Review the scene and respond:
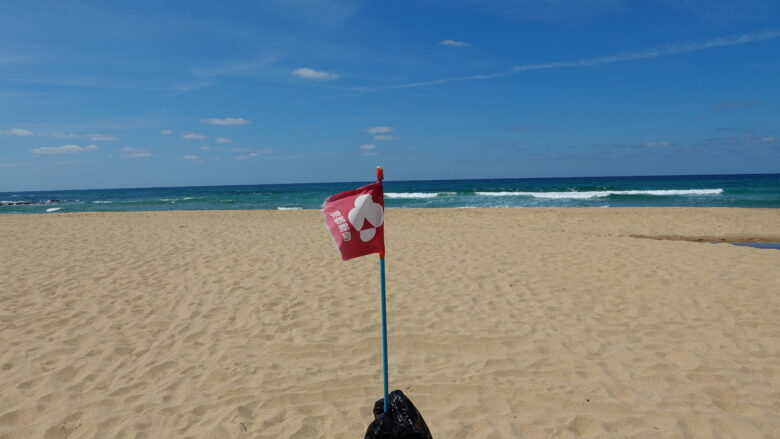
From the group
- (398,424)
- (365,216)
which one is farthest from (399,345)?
(365,216)

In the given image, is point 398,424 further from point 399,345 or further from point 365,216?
point 399,345

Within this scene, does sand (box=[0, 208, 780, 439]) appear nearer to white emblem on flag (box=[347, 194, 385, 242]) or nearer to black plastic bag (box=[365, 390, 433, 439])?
black plastic bag (box=[365, 390, 433, 439])

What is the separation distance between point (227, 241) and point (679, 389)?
32.6 ft

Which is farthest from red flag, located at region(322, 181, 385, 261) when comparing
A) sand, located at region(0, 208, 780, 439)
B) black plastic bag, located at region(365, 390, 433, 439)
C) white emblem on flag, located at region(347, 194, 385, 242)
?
sand, located at region(0, 208, 780, 439)

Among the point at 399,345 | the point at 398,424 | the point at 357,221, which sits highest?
the point at 357,221

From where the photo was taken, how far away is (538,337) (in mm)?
4586

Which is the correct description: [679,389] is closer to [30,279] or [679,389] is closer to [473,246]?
[473,246]

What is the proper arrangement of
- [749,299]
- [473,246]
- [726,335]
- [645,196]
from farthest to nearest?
[645,196] < [473,246] < [749,299] < [726,335]

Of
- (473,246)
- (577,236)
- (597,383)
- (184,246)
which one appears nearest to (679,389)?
(597,383)

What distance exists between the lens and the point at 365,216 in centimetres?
255

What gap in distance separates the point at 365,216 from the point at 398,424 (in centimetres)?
118

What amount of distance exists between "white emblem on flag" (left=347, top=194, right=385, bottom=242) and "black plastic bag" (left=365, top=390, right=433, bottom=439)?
0.97 m

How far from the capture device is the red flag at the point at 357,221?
8.27ft

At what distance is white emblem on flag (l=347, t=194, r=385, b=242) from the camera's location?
8.33ft
